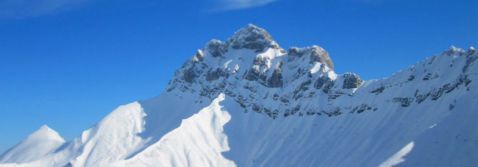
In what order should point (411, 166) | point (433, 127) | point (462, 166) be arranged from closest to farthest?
point (462, 166), point (411, 166), point (433, 127)

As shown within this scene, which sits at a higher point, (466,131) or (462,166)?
(466,131)

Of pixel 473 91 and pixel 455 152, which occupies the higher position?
pixel 473 91

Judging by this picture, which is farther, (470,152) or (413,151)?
(413,151)

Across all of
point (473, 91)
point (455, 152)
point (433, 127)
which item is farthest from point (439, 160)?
point (473, 91)

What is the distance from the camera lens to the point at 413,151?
19150 cm

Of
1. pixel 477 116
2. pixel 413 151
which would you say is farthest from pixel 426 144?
pixel 477 116

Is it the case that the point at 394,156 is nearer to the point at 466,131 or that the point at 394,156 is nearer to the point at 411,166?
the point at 411,166

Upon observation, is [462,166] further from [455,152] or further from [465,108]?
[465,108]

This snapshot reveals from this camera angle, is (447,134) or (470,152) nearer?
(470,152)

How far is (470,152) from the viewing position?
17588cm

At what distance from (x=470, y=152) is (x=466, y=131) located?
1109 centimetres

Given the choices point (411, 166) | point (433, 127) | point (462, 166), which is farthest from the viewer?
point (433, 127)

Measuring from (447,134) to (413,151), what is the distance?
10957mm

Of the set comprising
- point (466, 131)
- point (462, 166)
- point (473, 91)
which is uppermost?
point (473, 91)
